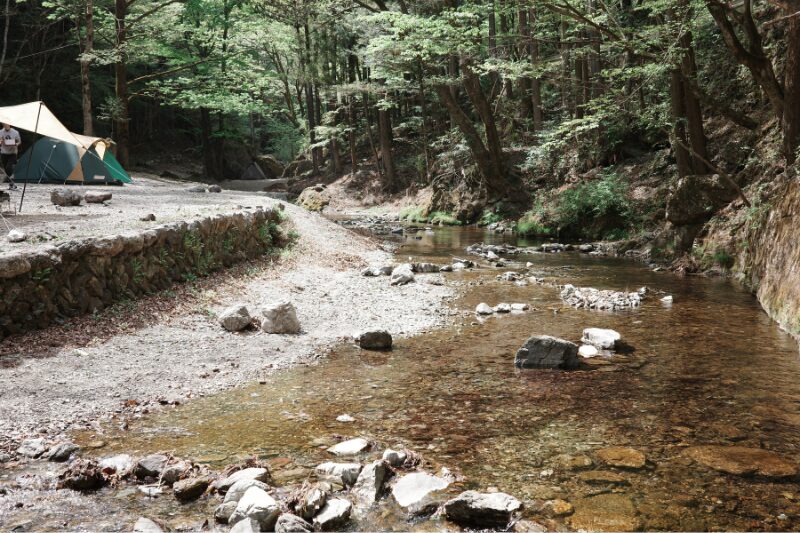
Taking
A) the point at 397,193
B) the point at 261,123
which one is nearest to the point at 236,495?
the point at 397,193

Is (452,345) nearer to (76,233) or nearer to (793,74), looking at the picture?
(76,233)

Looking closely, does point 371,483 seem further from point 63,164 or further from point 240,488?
point 63,164

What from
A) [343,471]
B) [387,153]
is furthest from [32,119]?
[387,153]

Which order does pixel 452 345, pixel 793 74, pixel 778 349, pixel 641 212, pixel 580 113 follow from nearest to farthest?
pixel 778 349 < pixel 452 345 < pixel 793 74 < pixel 641 212 < pixel 580 113

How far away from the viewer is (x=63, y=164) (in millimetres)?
19266

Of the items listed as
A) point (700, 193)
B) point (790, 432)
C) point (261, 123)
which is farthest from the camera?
point (261, 123)

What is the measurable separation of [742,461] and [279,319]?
563 cm

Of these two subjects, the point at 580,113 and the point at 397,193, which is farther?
the point at 397,193

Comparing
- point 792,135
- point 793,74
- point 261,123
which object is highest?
point 261,123

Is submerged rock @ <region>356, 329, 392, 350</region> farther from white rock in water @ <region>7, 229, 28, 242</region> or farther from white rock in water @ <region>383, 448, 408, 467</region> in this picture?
white rock in water @ <region>7, 229, 28, 242</region>

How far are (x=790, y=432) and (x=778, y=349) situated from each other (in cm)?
275

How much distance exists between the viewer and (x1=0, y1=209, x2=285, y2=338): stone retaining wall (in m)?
6.34

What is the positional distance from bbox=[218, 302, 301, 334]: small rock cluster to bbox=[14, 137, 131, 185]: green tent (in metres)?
13.9

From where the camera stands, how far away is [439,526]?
3.53 metres
